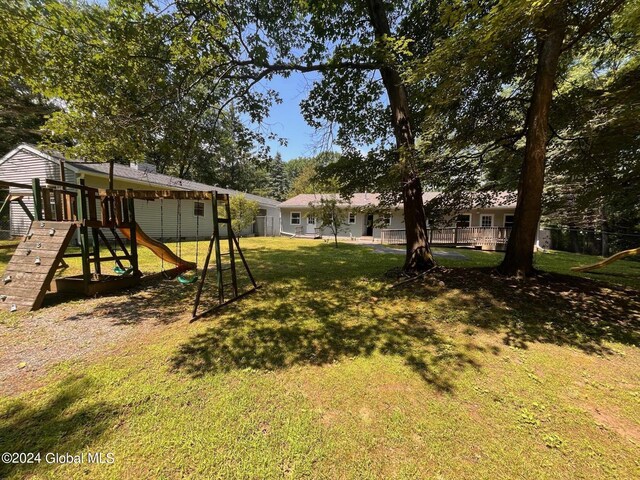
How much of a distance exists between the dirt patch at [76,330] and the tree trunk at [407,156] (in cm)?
557

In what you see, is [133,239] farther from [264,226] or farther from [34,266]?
[264,226]

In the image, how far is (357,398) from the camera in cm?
270

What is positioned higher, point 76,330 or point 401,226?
point 401,226

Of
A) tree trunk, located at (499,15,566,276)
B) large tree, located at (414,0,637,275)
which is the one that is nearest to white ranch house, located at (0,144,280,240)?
large tree, located at (414,0,637,275)

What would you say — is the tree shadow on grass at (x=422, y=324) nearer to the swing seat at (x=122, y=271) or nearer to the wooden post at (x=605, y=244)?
the swing seat at (x=122, y=271)

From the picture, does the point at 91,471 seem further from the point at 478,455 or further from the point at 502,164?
the point at 502,164

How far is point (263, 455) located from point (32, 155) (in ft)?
57.0

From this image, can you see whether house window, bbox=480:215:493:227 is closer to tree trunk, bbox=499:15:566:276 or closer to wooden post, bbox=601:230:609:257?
wooden post, bbox=601:230:609:257

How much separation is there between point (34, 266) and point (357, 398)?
254 inches

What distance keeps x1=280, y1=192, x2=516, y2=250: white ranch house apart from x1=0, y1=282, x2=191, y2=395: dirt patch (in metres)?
5.78

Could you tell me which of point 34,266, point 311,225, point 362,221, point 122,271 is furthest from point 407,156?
point 311,225

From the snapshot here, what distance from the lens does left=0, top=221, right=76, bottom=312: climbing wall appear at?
16.1 feet

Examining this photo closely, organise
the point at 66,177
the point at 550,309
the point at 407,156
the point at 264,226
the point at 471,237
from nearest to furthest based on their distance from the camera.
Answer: the point at 550,309, the point at 407,156, the point at 66,177, the point at 471,237, the point at 264,226

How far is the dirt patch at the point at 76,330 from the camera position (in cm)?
318
